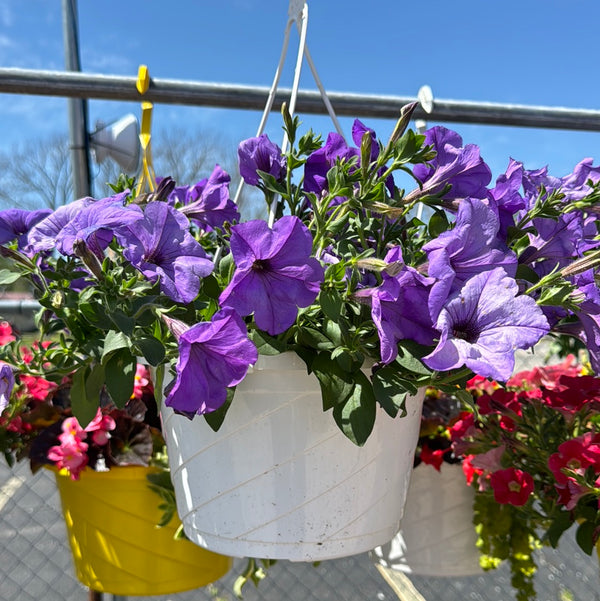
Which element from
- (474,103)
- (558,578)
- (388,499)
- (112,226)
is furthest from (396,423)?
(558,578)

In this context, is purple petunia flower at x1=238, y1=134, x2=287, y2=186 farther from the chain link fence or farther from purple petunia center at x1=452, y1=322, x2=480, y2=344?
the chain link fence

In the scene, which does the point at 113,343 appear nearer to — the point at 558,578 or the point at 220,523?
the point at 220,523

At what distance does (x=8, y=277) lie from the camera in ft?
1.67

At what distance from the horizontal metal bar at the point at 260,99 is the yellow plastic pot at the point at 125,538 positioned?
0.57 metres

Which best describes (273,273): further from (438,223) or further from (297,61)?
(297,61)

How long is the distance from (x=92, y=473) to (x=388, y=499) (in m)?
0.46

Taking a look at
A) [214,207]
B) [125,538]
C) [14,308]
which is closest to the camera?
[214,207]

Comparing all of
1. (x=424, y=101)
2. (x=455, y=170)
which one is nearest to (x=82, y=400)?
(x=455, y=170)

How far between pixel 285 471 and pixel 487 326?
236 millimetres

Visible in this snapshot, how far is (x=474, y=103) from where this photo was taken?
1.07 m

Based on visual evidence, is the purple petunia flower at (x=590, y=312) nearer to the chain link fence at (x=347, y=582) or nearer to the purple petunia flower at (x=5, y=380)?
the purple petunia flower at (x=5, y=380)

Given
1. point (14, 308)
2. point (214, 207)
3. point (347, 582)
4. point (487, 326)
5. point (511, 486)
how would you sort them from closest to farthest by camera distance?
point (487, 326) < point (214, 207) < point (511, 486) < point (14, 308) < point (347, 582)

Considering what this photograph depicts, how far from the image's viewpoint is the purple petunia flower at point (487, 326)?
0.40m

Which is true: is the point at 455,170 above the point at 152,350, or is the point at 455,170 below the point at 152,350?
above
